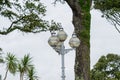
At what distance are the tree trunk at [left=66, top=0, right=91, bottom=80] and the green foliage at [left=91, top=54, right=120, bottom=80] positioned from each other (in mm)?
32257

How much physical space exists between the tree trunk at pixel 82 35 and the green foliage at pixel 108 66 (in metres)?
32.3

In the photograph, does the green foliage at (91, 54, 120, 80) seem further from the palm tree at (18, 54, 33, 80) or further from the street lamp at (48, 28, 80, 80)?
the street lamp at (48, 28, 80, 80)

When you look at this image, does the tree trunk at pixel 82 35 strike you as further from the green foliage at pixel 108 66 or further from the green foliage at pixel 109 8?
the green foliage at pixel 108 66

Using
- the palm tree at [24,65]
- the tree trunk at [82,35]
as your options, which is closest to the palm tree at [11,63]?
the palm tree at [24,65]

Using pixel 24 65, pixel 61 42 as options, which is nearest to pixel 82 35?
pixel 61 42

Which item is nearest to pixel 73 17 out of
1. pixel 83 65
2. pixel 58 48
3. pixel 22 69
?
pixel 83 65

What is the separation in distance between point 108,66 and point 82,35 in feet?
116

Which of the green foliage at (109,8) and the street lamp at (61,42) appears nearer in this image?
the street lamp at (61,42)

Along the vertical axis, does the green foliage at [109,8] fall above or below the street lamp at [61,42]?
above

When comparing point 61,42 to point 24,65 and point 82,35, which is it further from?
point 24,65

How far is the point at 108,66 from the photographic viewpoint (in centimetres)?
5800

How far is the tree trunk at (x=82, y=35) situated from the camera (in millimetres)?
22719

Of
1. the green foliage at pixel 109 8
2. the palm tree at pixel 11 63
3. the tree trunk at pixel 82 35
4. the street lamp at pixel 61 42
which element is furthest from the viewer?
the palm tree at pixel 11 63

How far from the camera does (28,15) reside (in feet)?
86.1
